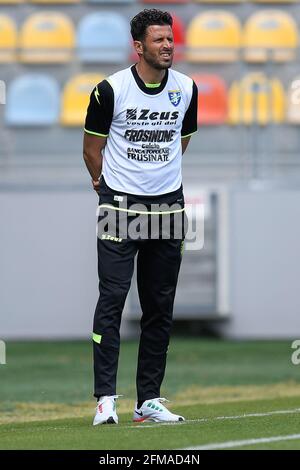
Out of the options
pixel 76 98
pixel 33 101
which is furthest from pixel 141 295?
pixel 33 101

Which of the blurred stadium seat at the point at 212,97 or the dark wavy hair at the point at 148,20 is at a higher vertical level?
the dark wavy hair at the point at 148,20

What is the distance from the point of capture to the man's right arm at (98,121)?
5.67 m

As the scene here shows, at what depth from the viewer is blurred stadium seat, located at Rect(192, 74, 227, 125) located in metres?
12.1

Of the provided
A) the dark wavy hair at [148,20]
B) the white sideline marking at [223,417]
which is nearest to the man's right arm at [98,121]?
the dark wavy hair at [148,20]

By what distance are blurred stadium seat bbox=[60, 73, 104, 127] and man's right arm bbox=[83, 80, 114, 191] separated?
6373 millimetres

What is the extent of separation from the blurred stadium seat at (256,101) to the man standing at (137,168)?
6.17m

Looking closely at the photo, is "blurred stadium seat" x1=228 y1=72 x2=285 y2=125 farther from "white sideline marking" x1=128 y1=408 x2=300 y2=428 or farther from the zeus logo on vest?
the zeus logo on vest

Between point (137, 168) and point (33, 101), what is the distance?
23.1 feet

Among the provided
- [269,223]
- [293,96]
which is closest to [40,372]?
[269,223]

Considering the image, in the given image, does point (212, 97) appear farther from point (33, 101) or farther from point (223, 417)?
point (223, 417)

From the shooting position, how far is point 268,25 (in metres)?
14.1

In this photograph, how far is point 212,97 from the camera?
12.2 meters

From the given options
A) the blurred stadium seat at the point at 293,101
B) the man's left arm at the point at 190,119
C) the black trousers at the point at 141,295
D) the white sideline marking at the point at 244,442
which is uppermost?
the blurred stadium seat at the point at 293,101

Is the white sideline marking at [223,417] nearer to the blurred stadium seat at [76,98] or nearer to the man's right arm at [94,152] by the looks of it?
the man's right arm at [94,152]
